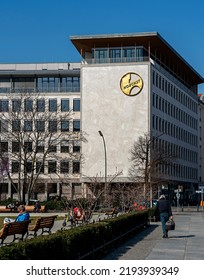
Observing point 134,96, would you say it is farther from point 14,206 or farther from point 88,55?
point 14,206

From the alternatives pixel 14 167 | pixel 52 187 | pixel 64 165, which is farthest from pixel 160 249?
pixel 52 187

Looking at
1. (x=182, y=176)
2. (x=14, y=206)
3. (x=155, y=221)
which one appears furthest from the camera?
(x=182, y=176)

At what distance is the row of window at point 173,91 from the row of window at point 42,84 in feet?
42.1

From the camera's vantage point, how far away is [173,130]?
99.9 metres

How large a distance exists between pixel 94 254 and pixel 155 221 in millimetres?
23641

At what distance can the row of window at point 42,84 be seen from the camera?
313ft

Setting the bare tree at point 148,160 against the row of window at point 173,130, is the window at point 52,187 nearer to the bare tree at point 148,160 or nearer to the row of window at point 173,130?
the bare tree at point 148,160

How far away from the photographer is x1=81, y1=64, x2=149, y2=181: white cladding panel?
84.7 meters

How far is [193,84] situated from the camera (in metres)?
115

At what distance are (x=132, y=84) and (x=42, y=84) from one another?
58.6 feet

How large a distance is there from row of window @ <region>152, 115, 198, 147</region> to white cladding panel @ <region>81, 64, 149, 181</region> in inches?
146

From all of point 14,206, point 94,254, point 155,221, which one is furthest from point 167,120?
point 94,254

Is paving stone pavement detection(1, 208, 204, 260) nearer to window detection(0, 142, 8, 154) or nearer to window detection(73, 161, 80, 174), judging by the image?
window detection(0, 142, 8, 154)

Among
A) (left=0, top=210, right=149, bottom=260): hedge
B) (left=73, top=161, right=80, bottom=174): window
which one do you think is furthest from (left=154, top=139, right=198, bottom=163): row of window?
(left=0, top=210, right=149, bottom=260): hedge
